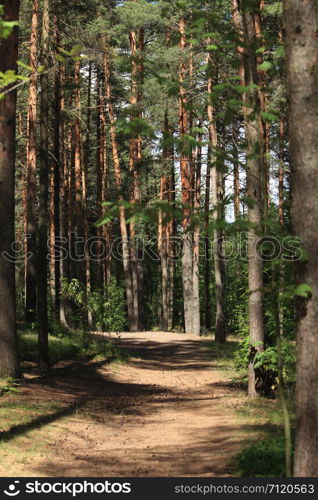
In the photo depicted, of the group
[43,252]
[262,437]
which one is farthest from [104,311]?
[262,437]

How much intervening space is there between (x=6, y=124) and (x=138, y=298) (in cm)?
2223

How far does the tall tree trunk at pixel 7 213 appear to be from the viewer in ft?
38.4

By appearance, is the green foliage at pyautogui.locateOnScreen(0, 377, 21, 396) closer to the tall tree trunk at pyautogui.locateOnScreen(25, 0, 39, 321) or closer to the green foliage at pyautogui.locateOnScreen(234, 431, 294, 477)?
the green foliage at pyautogui.locateOnScreen(234, 431, 294, 477)

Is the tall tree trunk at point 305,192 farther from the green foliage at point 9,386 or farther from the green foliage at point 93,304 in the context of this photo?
the green foliage at point 93,304

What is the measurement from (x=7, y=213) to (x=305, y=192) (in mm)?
8086

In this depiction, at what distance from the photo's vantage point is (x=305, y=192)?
5.12 metres

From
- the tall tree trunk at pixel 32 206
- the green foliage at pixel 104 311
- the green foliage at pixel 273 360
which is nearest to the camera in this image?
the green foliage at pixel 273 360

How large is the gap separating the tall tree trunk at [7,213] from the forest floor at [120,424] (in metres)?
0.81

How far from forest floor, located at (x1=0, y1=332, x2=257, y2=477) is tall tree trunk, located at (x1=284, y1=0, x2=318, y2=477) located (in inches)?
82.5

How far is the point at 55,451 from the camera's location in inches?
319

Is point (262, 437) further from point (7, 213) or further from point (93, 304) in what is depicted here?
point (93, 304)

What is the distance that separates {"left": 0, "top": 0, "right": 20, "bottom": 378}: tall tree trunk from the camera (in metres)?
11.7

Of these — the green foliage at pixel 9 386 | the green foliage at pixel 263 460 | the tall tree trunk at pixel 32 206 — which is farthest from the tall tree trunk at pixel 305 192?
the tall tree trunk at pixel 32 206
